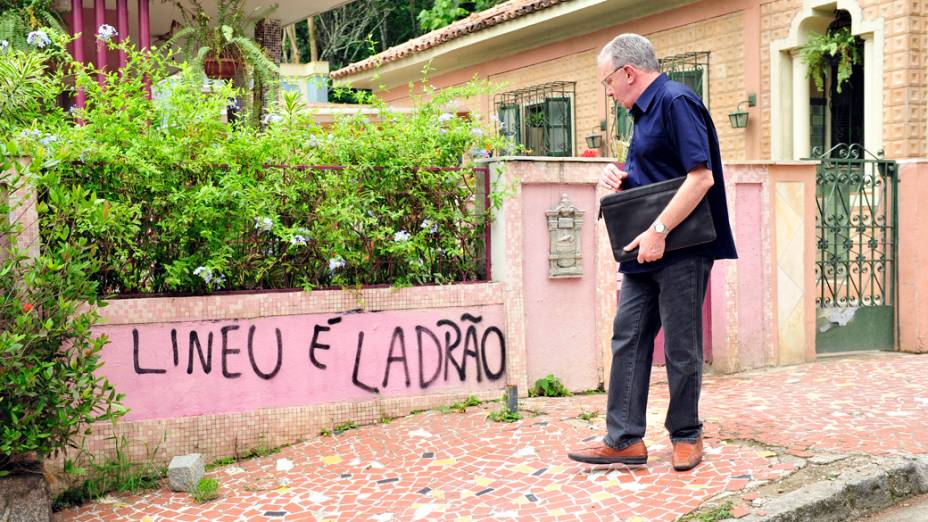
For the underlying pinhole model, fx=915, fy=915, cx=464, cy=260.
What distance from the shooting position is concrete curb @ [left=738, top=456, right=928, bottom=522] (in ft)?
12.6

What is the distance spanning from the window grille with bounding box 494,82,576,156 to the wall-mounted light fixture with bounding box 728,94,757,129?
3.38 meters

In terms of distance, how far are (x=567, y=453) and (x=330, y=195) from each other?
210cm

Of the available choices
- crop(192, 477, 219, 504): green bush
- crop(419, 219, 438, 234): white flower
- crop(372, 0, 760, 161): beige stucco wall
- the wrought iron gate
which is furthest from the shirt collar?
crop(372, 0, 760, 161): beige stucco wall

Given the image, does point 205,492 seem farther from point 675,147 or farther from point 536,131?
point 536,131

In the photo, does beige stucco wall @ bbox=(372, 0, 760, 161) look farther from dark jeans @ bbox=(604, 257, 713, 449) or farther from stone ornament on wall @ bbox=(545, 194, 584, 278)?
dark jeans @ bbox=(604, 257, 713, 449)

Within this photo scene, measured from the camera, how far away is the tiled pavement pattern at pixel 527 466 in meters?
4.14

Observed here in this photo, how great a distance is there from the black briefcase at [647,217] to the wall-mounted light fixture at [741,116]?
7915 mm

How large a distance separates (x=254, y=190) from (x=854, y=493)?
3432 mm

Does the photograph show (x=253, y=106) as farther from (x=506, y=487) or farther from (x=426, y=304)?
(x=506, y=487)

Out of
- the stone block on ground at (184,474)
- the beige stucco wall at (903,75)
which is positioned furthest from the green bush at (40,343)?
the beige stucco wall at (903,75)

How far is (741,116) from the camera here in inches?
458

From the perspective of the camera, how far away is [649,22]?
43.0ft

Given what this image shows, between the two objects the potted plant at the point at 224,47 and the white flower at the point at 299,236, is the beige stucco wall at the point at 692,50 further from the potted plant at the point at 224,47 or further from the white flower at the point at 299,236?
the white flower at the point at 299,236

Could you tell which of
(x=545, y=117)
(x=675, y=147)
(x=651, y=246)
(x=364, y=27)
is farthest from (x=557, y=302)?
(x=364, y=27)
